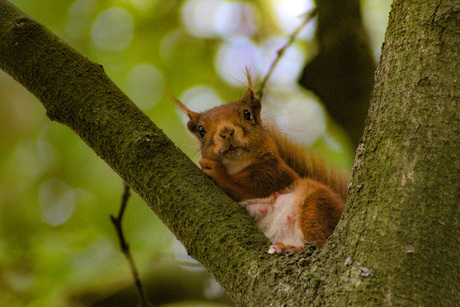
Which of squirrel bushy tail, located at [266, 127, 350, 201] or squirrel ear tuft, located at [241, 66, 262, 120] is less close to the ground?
squirrel ear tuft, located at [241, 66, 262, 120]

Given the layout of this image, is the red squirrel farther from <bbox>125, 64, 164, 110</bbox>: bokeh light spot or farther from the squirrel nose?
<bbox>125, 64, 164, 110</bbox>: bokeh light spot

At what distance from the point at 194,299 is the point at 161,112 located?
1.81m

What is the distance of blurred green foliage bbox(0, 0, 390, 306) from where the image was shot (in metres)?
3.24

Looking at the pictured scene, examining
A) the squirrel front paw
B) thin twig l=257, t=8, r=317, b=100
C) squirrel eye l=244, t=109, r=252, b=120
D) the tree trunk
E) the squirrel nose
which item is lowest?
the tree trunk

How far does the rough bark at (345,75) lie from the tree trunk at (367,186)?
1.43 metres

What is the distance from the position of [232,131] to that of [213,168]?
0.29m

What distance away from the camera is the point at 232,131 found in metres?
3.12

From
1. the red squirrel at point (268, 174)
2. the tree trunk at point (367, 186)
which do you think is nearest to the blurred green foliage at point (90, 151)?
the red squirrel at point (268, 174)

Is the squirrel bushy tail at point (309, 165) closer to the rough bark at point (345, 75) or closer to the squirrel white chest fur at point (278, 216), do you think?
the rough bark at point (345, 75)

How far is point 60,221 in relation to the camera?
3840 mm

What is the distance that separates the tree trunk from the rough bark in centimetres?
143

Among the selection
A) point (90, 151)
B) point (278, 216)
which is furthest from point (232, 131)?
point (90, 151)

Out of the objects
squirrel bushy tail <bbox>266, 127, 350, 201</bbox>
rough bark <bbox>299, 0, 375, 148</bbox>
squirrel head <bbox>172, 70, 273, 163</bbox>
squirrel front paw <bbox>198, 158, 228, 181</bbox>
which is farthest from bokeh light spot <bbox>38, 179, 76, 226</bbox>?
rough bark <bbox>299, 0, 375, 148</bbox>

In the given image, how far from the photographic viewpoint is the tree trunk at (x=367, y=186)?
1438 millimetres
